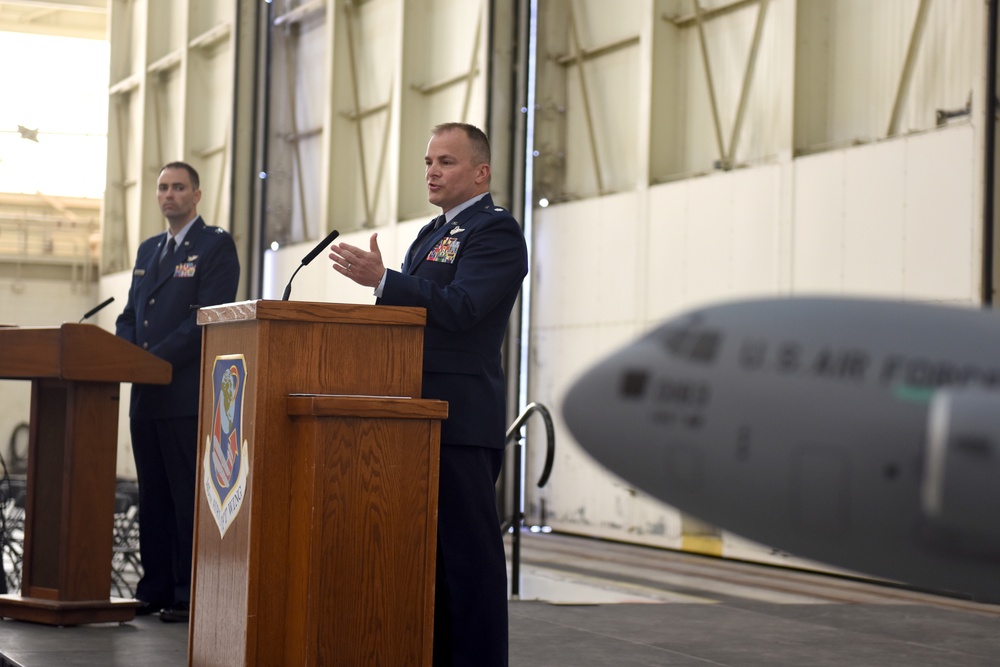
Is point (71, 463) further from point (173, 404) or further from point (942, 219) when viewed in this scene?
point (942, 219)

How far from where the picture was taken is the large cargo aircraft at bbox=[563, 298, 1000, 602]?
1.22 meters

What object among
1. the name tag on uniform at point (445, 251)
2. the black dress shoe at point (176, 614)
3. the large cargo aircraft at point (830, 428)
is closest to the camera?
the large cargo aircraft at point (830, 428)

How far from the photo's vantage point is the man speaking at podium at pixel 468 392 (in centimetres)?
289

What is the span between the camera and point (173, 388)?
4258 mm

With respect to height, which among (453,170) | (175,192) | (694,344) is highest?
(175,192)

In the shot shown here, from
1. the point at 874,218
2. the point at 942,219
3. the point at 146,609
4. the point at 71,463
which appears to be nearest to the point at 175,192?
the point at 71,463

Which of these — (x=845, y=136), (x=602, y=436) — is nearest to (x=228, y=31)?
(x=845, y=136)

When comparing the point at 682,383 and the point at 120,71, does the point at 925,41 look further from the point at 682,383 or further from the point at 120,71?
the point at 120,71

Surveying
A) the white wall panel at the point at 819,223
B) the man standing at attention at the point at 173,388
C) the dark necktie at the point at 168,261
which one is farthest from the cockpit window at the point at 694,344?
the white wall panel at the point at 819,223

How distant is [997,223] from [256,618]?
518 centimetres

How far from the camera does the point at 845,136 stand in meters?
8.02

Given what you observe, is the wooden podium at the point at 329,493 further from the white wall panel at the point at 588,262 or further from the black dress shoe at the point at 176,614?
the white wall panel at the point at 588,262

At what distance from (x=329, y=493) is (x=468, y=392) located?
17.9 inches

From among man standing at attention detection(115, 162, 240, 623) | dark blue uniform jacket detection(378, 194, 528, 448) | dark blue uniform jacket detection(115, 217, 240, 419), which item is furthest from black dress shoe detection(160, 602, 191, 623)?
dark blue uniform jacket detection(378, 194, 528, 448)
